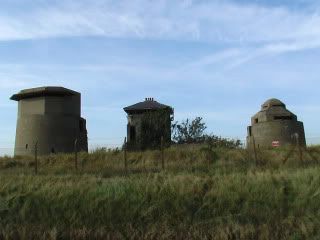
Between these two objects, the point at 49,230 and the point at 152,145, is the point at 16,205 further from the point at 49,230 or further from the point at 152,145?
the point at 152,145

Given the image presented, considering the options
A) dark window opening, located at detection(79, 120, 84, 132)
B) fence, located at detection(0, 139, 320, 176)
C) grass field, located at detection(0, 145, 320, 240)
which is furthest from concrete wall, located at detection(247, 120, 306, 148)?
grass field, located at detection(0, 145, 320, 240)

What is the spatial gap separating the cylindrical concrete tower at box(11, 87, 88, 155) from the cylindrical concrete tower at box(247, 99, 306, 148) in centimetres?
1569

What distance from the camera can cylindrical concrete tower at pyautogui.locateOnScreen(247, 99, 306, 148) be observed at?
160 feet

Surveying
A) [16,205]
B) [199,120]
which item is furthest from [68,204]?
[199,120]

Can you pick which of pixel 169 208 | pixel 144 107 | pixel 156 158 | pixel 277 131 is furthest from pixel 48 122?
pixel 169 208

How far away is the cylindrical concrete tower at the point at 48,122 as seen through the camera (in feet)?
143

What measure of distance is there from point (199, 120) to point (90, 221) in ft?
133

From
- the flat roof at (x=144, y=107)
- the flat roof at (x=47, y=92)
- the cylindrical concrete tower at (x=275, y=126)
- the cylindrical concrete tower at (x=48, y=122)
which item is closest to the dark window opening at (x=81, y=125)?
the cylindrical concrete tower at (x=48, y=122)

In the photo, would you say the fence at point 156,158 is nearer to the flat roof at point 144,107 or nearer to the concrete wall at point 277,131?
the concrete wall at point 277,131

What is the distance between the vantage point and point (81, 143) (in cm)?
4616

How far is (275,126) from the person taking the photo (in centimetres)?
4931

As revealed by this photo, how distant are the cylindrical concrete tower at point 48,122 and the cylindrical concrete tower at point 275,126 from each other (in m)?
15.7

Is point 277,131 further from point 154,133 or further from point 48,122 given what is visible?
point 48,122

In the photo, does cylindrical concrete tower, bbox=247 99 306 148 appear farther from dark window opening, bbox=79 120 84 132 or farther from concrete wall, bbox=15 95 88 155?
concrete wall, bbox=15 95 88 155
